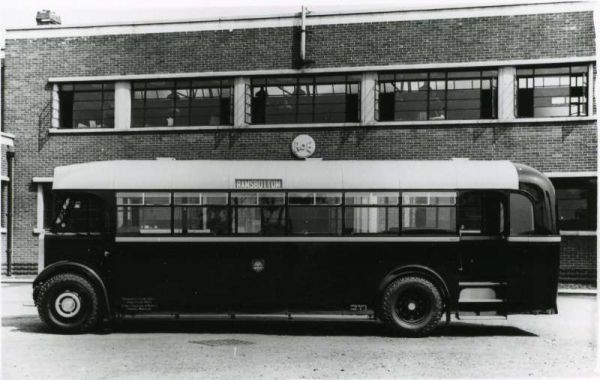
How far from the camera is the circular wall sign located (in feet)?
63.8

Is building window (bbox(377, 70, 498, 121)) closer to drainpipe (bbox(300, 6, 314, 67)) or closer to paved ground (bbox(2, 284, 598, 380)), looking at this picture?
drainpipe (bbox(300, 6, 314, 67))

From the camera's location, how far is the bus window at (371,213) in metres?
11.1

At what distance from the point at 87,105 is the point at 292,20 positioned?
6823 millimetres

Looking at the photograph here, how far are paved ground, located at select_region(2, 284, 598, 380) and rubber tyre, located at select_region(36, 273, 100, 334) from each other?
0.30 meters

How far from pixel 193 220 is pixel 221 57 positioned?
9.71 metres

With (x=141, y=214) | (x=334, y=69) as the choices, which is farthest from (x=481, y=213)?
(x=334, y=69)

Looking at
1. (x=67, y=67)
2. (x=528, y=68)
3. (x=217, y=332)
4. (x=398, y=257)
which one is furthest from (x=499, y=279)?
(x=67, y=67)

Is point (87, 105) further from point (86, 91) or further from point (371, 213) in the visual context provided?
point (371, 213)

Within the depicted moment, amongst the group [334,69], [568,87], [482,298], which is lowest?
[482,298]

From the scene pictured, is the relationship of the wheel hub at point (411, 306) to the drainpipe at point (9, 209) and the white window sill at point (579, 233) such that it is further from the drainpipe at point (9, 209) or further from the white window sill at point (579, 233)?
the drainpipe at point (9, 209)

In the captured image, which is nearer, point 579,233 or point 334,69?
point 579,233

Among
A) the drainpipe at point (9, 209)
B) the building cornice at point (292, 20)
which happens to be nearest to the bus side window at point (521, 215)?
the building cornice at point (292, 20)

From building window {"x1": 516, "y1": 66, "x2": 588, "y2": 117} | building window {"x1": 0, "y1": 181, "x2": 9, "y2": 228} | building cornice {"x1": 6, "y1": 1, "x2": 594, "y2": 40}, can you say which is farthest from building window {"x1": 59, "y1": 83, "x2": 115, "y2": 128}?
building window {"x1": 516, "y1": 66, "x2": 588, "y2": 117}

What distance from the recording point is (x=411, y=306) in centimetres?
1094
